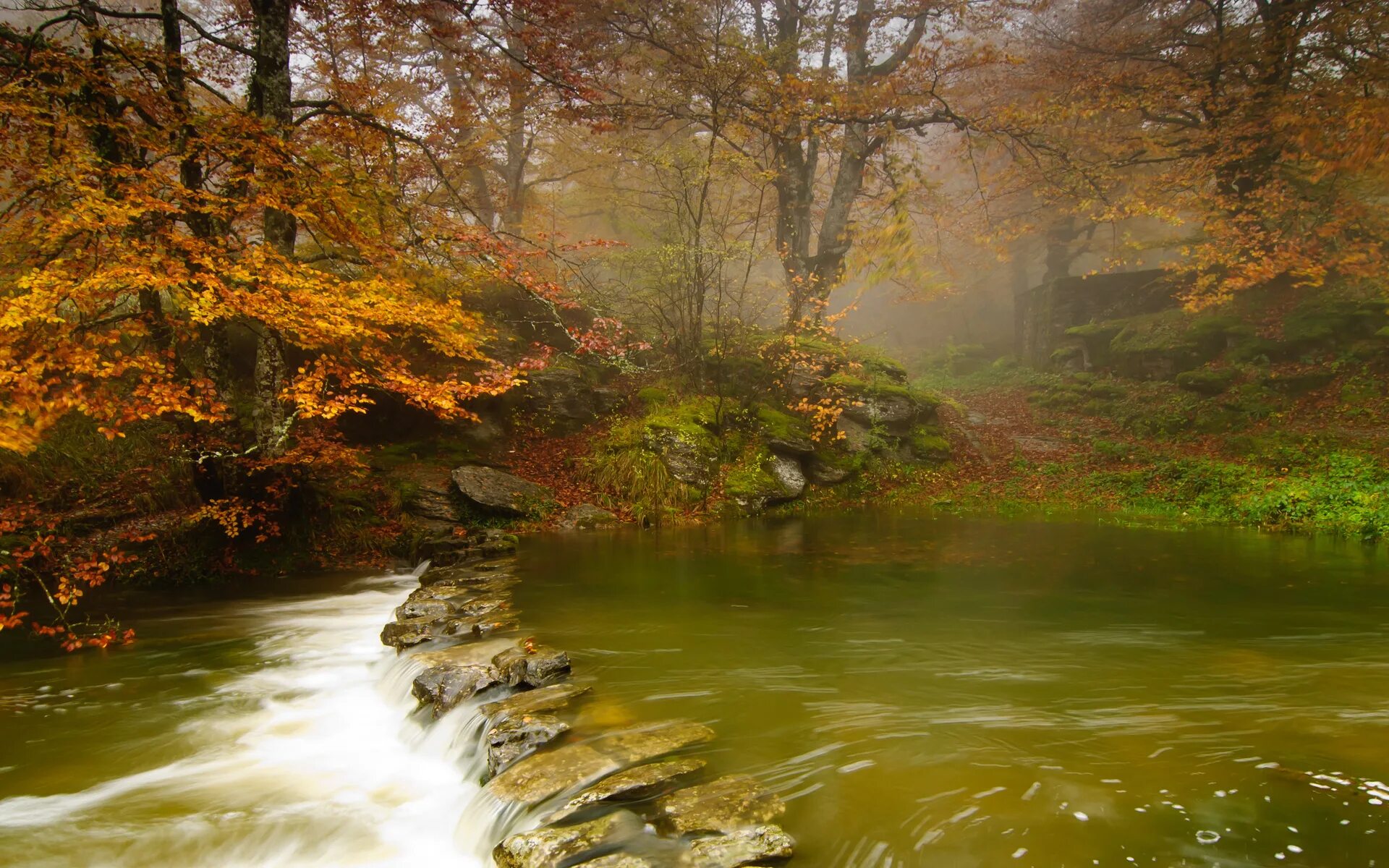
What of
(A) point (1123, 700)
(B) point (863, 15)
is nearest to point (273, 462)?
(A) point (1123, 700)

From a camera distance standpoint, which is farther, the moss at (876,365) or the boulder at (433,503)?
the moss at (876,365)

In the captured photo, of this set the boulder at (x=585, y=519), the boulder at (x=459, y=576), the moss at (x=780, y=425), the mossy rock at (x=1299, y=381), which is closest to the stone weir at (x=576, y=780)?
the boulder at (x=459, y=576)

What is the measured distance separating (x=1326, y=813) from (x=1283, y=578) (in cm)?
564

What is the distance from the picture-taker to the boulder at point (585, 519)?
11.2 metres

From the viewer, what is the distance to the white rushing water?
3.67 m

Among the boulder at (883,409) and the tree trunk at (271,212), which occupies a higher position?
the tree trunk at (271,212)

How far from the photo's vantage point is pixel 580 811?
3354mm

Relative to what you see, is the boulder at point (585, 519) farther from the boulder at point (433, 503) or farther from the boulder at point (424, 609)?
the boulder at point (424, 609)

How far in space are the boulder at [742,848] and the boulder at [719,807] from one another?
83mm

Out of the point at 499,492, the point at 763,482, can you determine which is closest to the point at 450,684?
the point at 499,492

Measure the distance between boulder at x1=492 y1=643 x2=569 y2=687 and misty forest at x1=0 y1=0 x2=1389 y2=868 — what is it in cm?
4

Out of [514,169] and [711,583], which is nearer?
[711,583]

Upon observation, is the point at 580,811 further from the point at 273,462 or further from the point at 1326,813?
the point at 273,462

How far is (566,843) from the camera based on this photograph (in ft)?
10.2
